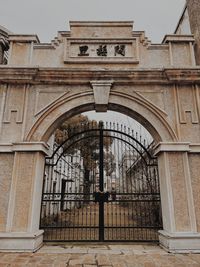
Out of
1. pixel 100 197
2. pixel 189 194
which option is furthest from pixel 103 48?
pixel 189 194

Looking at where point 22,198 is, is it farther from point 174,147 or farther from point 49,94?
point 174,147

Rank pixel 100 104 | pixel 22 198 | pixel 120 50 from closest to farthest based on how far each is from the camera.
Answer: pixel 22 198, pixel 100 104, pixel 120 50

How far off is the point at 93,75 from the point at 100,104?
0.72 m

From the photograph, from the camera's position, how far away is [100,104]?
5094mm

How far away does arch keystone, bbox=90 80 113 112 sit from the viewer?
16.7ft

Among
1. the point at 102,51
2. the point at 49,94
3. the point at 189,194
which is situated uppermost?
the point at 102,51

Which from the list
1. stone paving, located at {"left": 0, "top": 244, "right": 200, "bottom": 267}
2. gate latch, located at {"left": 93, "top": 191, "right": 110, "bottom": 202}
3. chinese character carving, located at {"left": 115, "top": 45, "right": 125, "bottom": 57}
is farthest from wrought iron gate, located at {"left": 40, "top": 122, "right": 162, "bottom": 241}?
chinese character carving, located at {"left": 115, "top": 45, "right": 125, "bottom": 57}

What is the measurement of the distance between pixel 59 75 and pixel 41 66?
555 millimetres

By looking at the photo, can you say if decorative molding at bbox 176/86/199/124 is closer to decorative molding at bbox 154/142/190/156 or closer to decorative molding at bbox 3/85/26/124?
decorative molding at bbox 154/142/190/156

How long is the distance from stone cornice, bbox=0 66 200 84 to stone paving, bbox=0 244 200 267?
3.68 meters

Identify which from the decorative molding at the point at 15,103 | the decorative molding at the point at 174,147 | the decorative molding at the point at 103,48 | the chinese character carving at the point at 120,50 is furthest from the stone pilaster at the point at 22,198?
the chinese character carving at the point at 120,50

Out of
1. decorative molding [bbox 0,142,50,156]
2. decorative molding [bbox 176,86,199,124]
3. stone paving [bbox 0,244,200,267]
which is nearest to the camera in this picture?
stone paving [bbox 0,244,200,267]

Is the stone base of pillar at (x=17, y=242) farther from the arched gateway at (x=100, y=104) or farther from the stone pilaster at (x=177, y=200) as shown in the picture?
the stone pilaster at (x=177, y=200)

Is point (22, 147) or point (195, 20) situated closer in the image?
point (22, 147)
